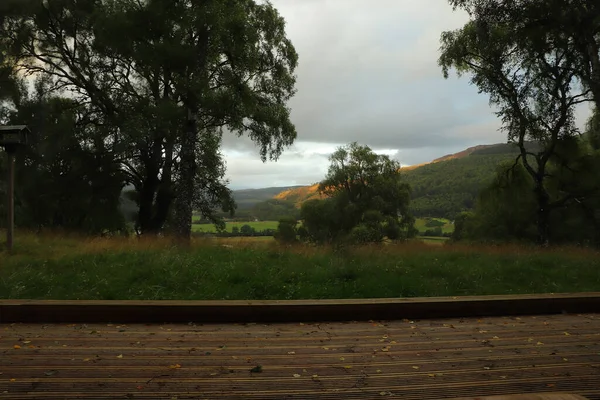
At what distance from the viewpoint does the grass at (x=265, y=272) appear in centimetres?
628

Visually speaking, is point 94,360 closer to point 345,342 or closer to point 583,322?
point 345,342

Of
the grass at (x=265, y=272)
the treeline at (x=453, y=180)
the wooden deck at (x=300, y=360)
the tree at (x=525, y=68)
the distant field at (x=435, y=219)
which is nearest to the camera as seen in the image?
the wooden deck at (x=300, y=360)

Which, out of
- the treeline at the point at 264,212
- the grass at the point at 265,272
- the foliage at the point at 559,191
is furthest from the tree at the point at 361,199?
the grass at the point at 265,272

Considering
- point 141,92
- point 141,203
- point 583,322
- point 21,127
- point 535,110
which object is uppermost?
point 141,92

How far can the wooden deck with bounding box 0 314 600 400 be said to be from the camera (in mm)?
3293

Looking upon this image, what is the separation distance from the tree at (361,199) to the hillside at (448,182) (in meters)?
1.20

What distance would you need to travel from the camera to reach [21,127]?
8953 millimetres

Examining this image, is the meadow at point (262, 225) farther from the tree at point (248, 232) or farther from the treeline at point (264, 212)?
the tree at point (248, 232)

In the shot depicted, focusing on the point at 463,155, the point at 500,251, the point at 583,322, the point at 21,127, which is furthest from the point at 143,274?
the point at 463,155

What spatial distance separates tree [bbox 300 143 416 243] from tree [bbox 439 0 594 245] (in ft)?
47.1

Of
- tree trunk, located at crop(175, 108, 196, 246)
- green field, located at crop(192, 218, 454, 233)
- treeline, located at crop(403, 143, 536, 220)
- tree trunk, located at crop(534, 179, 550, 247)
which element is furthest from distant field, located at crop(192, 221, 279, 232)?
tree trunk, located at crop(534, 179, 550, 247)

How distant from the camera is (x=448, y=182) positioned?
3466cm

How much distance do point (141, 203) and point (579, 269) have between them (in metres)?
16.5

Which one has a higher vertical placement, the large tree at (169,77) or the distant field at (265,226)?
the large tree at (169,77)
